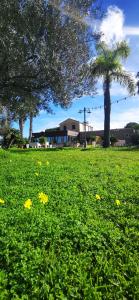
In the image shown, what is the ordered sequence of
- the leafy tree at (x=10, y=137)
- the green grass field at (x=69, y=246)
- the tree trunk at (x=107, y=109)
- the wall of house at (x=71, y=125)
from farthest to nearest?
the wall of house at (x=71, y=125), the tree trunk at (x=107, y=109), the leafy tree at (x=10, y=137), the green grass field at (x=69, y=246)

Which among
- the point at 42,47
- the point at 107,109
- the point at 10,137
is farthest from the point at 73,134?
the point at 42,47

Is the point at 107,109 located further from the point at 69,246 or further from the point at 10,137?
the point at 69,246

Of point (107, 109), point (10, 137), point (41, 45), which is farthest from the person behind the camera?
point (107, 109)

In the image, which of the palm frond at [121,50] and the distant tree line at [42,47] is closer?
the distant tree line at [42,47]

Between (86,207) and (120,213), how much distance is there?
1.51ft

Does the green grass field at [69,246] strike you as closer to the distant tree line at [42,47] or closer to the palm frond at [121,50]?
the distant tree line at [42,47]

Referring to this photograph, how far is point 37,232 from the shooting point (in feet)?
12.2

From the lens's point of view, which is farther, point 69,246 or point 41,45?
point 41,45

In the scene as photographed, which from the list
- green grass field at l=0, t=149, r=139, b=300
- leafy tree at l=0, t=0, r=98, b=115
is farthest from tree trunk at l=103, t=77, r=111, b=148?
green grass field at l=0, t=149, r=139, b=300

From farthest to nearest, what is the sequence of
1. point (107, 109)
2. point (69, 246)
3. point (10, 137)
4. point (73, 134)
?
1. point (73, 134)
2. point (107, 109)
3. point (10, 137)
4. point (69, 246)

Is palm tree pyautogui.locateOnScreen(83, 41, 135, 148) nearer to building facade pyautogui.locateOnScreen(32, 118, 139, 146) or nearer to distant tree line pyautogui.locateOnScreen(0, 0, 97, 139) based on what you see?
building facade pyautogui.locateOnScreen(32, 118, 139, 146)

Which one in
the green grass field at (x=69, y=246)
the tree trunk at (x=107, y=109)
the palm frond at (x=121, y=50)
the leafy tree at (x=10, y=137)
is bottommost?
the green grass field at (x=69, y=246)

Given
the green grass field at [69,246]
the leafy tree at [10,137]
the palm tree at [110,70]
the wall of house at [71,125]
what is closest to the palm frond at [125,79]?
the palm tree at [110,70]

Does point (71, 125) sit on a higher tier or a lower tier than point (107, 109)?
higher
